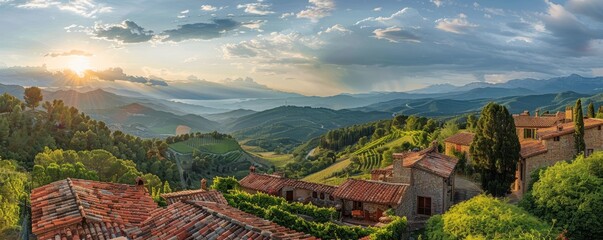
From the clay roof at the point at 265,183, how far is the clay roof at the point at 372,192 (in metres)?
5.64

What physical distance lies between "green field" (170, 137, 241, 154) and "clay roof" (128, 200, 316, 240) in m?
119

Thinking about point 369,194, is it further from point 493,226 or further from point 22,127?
point 22,127

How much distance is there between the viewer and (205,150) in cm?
13738

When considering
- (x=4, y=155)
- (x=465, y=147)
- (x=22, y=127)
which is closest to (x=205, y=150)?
(x=22, y=127)

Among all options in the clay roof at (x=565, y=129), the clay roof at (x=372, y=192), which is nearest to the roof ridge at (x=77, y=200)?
the clay roof at (x=372, y=192)

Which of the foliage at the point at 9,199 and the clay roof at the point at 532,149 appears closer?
the foliage at the point at 9,199

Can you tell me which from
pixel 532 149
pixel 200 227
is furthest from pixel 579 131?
pixel 200 227

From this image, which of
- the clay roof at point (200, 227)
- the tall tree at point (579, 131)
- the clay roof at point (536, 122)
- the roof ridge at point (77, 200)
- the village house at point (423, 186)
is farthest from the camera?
the clay roof at point (536, 122)

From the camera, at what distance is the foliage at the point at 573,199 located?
22.5 meters

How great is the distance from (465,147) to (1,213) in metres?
35.9

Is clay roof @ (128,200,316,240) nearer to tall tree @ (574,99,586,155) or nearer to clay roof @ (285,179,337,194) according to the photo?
clay roof @ (285,179,337,194)

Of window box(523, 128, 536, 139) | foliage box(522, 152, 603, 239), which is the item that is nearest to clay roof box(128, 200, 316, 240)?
foliage box(522, 152, 603, 239)

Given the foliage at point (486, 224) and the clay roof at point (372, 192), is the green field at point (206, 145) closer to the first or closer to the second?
the clay roof at point (372, 192)

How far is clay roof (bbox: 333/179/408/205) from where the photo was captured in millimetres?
25891
